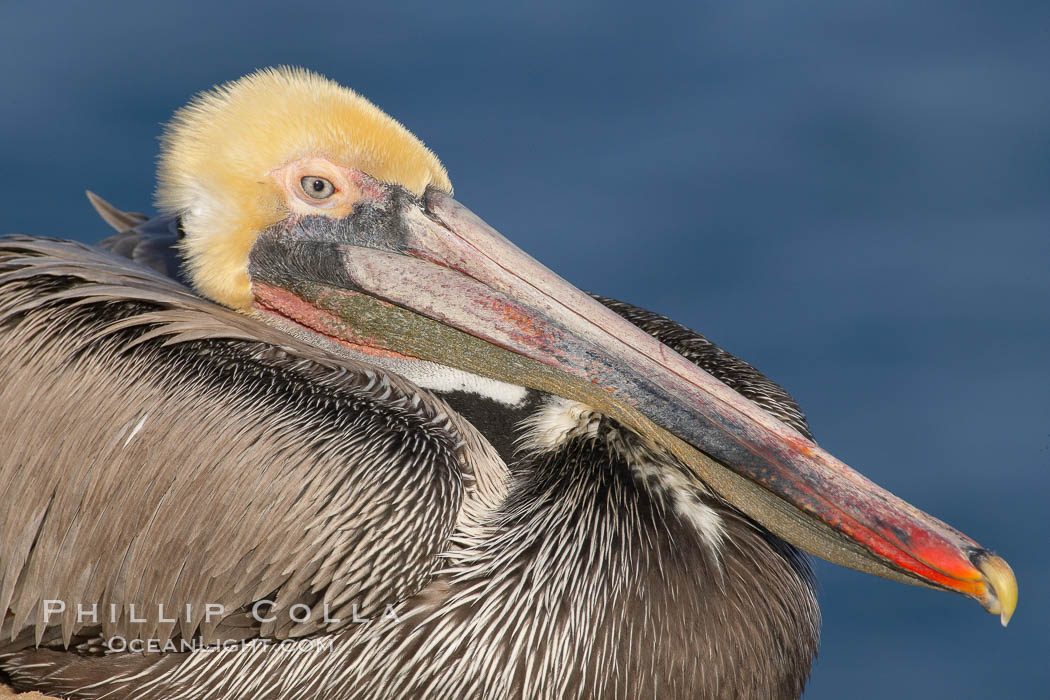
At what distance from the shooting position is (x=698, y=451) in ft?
7.90

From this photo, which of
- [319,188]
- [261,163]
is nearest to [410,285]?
[319,188]

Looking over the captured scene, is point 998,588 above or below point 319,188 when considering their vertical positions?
below

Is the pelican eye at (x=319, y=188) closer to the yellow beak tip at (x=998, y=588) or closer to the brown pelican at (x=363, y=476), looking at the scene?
the brown pelican at (x=363, y=476)

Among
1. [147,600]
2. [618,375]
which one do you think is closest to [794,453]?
[618,375]

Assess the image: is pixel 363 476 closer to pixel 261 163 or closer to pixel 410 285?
pixel 410 285

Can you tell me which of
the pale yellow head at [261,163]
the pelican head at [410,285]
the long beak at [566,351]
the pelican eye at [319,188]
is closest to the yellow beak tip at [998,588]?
the long beak at [566,351]

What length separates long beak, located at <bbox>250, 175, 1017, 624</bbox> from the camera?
7.57ft

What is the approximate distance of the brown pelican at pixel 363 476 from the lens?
2.26m

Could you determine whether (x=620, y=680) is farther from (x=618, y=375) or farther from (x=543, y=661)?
(x=618, y=375)

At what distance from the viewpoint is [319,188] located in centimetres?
250

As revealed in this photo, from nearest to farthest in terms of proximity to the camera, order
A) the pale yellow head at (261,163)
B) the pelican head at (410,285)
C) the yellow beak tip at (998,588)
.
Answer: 1. the yellow beak tip at (998,588)
2. the pelican head at (410,285)
3. the pale yellow head at (261,163)

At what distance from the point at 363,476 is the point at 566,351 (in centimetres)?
47

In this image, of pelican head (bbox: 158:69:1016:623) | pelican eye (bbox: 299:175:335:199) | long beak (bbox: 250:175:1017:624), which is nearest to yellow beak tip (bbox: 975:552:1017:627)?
long beak (bbox: 250:175:1017:624)

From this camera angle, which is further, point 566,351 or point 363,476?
point 566,351
